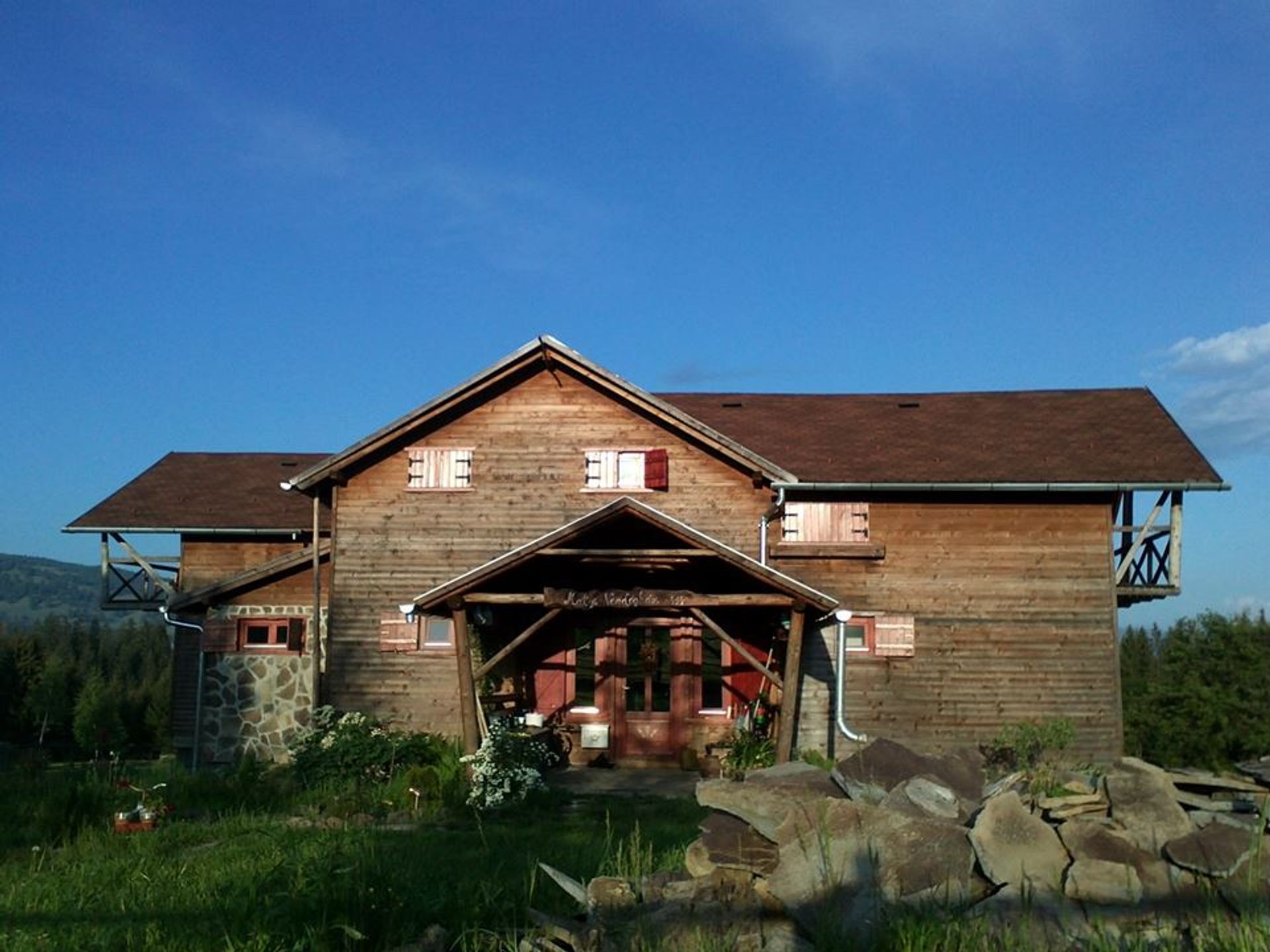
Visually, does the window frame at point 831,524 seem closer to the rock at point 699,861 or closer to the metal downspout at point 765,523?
the metal downspout at point 765,523

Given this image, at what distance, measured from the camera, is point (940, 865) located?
279 inches

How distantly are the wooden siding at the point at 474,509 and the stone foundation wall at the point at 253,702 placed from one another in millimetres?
810

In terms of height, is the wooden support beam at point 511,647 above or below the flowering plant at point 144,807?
above

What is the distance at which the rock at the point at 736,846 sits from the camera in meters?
7.77

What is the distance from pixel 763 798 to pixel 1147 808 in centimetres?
239

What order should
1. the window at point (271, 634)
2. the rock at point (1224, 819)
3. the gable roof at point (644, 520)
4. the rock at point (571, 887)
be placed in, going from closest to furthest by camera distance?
the rock at point (1224, 819), the rock at point (571, 887), the gable roof at point (644, 520), the window at point (271, 634)

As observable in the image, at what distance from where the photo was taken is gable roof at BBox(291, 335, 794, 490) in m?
20.4

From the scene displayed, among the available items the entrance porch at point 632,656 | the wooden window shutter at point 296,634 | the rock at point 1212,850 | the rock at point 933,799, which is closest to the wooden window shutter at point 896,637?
the entrance porch at point 632,656

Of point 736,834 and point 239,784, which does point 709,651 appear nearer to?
point 239,784

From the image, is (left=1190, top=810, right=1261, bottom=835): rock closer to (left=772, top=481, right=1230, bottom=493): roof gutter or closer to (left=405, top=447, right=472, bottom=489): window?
(left=772, top=481, right=1230, bottom=493): roof gutter

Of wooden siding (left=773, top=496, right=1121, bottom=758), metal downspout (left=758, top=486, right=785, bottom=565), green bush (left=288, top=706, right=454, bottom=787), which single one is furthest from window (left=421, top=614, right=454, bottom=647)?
wooden siding (left=773, top=496, right=1121, bottom=758)

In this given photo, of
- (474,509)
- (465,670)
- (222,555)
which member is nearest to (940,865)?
(465,670)

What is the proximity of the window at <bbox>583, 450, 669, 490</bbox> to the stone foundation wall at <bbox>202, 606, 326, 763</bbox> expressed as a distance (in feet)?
18.2

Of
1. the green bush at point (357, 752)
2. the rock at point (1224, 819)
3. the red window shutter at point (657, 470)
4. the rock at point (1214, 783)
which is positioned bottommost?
the green bush at point (357, 752)
